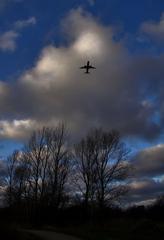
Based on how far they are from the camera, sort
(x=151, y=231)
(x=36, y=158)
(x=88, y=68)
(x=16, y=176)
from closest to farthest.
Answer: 1. (x=88, y=68)
2. (x=151, y=231)
3. (x=36, y=158)
4. (x=16, y=176)

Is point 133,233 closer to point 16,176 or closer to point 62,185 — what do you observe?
point 62,185

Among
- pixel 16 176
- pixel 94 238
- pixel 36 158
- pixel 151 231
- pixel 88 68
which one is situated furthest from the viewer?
pixel 16 176

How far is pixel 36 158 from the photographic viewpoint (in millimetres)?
70750

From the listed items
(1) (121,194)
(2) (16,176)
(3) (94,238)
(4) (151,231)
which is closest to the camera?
(3) (94,238)

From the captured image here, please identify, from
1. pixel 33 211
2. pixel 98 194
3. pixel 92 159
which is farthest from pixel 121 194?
pixel 33 211

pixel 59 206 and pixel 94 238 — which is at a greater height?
pixel 59 206

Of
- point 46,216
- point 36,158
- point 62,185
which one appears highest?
point 36,158

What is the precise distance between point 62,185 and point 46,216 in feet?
16.6

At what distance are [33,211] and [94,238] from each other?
31.9 metres

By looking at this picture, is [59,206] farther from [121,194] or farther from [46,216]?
[121,194]

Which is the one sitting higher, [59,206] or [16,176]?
[16,176]

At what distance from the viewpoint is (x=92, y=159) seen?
235 ft

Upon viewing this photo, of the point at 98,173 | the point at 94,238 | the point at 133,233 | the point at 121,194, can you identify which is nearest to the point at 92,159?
the point at 98,173

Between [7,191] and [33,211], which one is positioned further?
[7,191]
